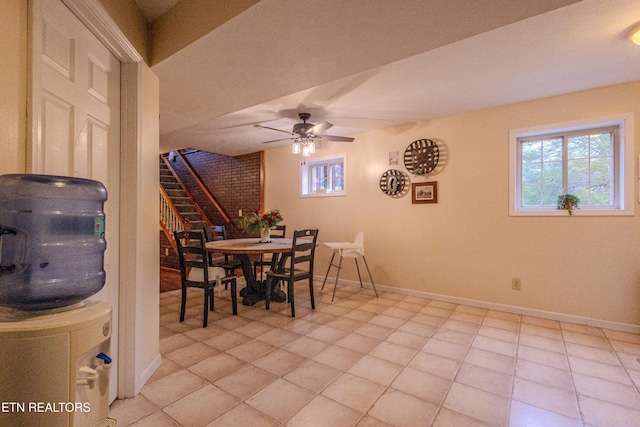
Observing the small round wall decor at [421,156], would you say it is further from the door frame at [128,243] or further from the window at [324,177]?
the door frame at [128,243]

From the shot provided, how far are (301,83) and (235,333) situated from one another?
2.27 metres

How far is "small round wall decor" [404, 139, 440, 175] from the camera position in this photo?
361 centimetres

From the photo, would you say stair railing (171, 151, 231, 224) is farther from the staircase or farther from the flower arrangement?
the flower arrangement

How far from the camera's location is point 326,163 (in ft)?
15.7

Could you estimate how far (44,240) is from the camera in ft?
3.00

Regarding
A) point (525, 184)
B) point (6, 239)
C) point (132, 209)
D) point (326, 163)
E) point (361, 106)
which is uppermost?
point (361, 106)

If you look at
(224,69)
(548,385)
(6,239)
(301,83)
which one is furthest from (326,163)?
(6,239)

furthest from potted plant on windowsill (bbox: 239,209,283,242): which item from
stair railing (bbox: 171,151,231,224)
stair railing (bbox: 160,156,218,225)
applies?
stair railing (bbox: 160,156,218,225)

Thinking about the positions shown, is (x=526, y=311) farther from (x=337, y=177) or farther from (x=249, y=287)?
(x=249, y=287)

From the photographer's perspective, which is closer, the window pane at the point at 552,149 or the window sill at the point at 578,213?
the window sill at the point at 578,213

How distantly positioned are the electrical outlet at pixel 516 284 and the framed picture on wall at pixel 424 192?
1235 millimetres

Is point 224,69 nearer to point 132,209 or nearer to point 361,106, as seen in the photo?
point 132,209

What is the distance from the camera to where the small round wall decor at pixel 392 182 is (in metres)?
3.87

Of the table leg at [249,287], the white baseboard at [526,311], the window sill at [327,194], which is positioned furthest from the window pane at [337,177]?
the table leg at [249,287]
